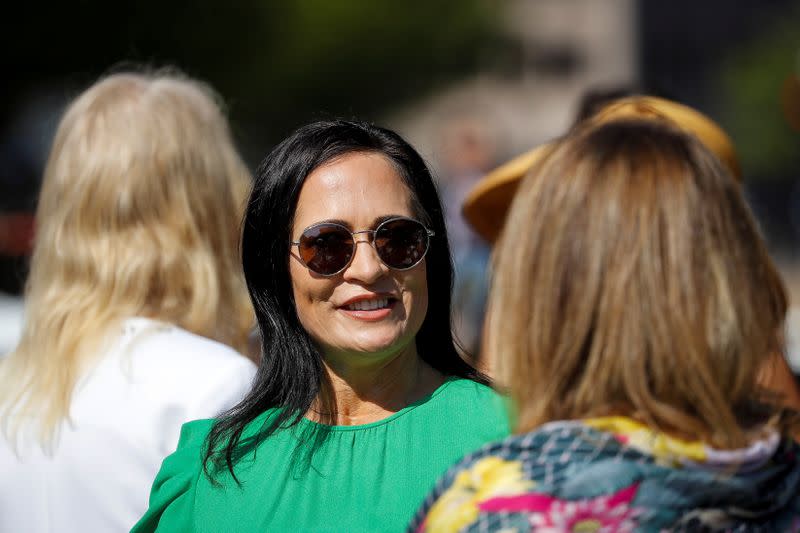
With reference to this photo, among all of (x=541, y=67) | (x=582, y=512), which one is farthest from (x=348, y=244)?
(x=541, y=67)

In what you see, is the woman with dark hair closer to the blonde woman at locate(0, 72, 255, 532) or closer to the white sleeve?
the white sleeve

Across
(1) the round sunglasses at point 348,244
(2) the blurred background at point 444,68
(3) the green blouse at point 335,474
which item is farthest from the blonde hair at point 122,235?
(2) the blurred background at point 444,68

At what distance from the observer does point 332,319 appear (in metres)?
2.50

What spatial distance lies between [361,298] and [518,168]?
1.41 meters

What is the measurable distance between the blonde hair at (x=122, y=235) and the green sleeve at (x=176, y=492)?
20.2 inches

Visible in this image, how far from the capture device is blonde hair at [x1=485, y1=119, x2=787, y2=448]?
178 cm

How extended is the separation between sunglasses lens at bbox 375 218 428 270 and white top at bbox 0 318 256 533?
61 cm

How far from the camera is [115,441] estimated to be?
2771 mm

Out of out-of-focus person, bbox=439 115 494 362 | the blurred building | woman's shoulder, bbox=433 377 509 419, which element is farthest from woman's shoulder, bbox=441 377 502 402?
the blurred building

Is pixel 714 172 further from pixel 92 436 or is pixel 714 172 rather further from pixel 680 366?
pixel 92 436

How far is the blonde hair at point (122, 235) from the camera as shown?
2986 millimetres

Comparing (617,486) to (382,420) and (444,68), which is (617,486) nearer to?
(382,420)

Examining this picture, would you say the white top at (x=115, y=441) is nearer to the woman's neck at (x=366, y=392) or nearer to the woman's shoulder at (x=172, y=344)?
the woman's shoulder at (x=172, y=344)

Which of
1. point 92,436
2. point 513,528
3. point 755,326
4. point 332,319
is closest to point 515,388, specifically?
point 513,528
